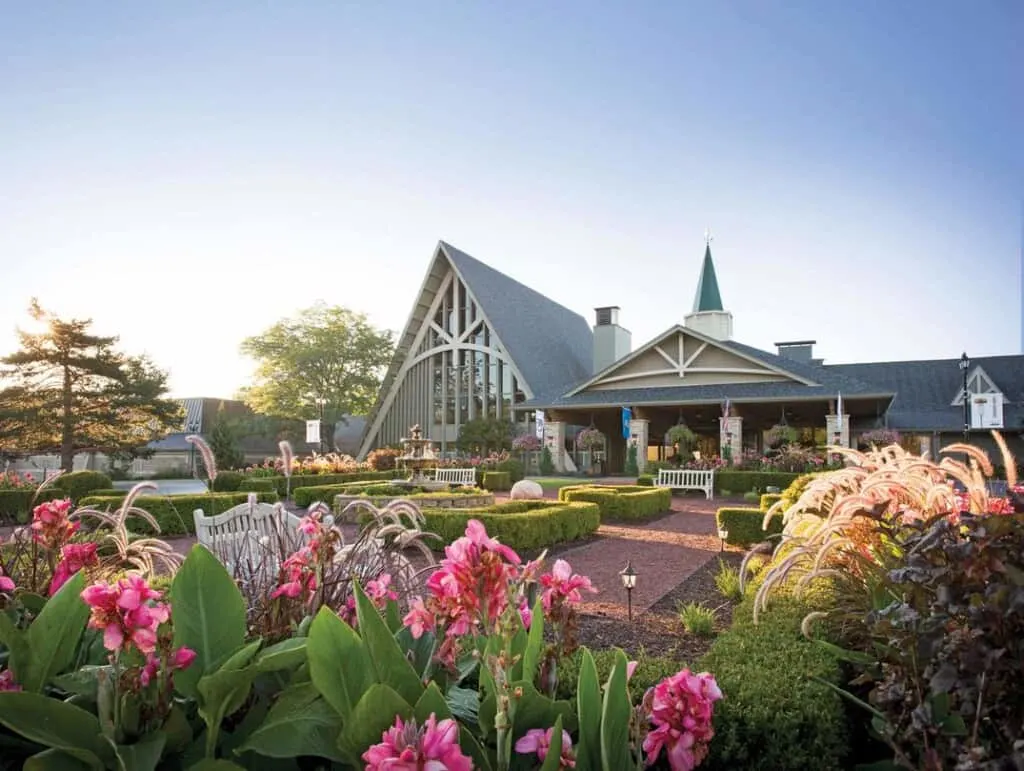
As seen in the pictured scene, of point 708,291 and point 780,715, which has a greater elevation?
point 708,291

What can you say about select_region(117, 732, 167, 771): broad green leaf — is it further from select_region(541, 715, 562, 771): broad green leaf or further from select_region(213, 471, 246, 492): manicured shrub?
select_region(213, 471, 246, 492): manicured shrub

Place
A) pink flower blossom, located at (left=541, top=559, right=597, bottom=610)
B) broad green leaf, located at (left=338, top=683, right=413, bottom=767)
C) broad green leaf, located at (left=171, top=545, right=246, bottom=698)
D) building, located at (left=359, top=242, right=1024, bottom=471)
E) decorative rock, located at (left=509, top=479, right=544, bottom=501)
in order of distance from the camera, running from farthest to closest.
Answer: building, located at (left=359, top=242, right=1024, bottom=471), decorative rock, located at (left=509, top=479, right=544, bottom=501), pink flower blossom, located at (left=541, top=559, right=597, bottom=610), broad green leaf, located at (left=171, top=545, right=246, bottom=698), broad green leaf, located at (left=338, top=683, right=413, bottom=767)

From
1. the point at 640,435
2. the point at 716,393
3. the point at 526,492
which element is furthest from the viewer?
the point at 640,435

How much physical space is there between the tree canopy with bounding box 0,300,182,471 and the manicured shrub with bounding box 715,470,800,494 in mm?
24306

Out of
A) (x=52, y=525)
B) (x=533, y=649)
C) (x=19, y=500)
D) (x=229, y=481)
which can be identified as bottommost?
(x=229, y=481)

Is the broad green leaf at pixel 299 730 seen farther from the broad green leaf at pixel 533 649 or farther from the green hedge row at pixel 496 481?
the green hedge row at pixel 496 481

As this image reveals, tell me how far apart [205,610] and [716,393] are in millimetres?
27622

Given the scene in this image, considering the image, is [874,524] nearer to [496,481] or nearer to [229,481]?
[229,481]

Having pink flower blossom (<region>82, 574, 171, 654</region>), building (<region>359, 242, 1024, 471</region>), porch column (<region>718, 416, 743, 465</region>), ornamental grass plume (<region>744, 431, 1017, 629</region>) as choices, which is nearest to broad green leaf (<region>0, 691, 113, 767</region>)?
pink flower blossom (<region>82, 574, 171, 654</region>)

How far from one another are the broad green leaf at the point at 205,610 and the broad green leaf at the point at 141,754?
0.23m

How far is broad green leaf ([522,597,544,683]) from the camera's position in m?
1.83

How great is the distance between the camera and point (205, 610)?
179 cm

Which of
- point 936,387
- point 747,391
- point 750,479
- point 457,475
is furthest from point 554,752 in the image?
point 936,387

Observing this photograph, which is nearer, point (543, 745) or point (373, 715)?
point (373, 715)
